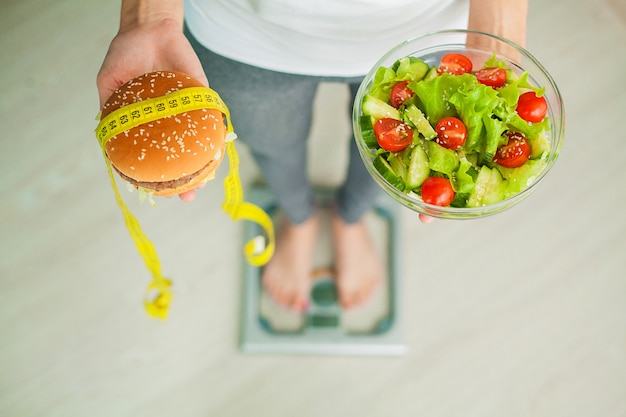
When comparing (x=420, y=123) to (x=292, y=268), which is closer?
(x=420, y=123)

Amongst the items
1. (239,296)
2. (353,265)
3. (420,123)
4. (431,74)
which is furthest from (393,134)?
Result: (239,296)

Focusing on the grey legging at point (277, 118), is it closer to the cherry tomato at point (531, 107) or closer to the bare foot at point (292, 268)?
the bare foot at point (292, 268)

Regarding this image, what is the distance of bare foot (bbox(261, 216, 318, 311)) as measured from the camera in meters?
1.87

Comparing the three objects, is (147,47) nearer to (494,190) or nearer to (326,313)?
(494,190)

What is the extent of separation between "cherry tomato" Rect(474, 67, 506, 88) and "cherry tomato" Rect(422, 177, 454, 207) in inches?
8.5

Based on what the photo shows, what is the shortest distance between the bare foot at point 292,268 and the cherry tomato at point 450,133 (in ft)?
3.06

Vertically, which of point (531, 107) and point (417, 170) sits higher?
point (531, 107)

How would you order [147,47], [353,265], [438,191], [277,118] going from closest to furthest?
[438,191]
[147,47]
[277,118]
[353,265]

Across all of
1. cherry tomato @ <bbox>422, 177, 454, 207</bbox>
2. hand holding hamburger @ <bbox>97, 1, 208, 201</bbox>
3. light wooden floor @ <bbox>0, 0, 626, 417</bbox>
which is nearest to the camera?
cherry tomato @ <bbox>422, 177, 454, 207</bbox>

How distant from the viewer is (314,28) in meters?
1.01

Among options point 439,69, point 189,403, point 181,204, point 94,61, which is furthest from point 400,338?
point 94,61

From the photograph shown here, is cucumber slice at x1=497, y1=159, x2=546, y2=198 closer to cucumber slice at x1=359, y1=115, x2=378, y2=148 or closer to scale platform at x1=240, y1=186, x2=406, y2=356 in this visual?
cucumber slice at x1=359, y1=115, x2=378, y2=148

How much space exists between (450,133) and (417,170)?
0.09 m

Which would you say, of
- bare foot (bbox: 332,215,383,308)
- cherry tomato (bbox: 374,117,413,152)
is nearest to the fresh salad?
cherry tomato (bbox: 374,117,413,152)
